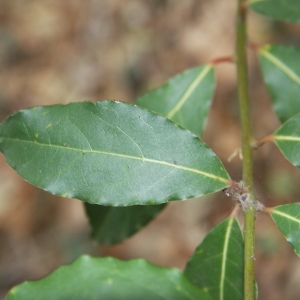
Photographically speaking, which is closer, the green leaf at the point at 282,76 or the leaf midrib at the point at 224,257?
the leaf midrib at the point at 224,257

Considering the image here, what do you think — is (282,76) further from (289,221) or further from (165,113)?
(289,221)

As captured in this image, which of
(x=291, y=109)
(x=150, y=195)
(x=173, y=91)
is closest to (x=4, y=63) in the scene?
(x=173, y=91)

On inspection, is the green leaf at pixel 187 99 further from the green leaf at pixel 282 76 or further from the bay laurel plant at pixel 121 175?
the bay laurel plant at pixel 121 175

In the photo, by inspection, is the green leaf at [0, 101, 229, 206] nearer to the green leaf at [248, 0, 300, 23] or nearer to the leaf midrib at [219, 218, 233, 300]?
the leaf midrib at [219, 218, 233, 300]

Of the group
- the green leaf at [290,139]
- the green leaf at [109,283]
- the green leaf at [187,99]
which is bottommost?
the green leaf at [109,283]

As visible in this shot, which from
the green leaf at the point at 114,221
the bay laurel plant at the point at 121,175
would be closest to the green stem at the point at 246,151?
the bay laurel plant at the point at 121,175
